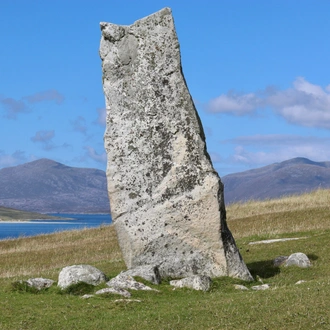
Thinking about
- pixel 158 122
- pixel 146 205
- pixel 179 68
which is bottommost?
pixel 146 205

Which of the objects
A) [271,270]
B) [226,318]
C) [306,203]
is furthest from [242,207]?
[226,318]

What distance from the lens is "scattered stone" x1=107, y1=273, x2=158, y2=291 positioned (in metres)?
18.0

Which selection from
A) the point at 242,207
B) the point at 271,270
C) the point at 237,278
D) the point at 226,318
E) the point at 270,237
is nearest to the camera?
the point at 226,318

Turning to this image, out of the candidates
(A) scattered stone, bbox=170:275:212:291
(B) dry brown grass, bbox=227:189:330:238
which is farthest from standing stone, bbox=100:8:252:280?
(B) dry brown grass, bbox=227:189:330:238

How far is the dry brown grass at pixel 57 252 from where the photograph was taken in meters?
30.0

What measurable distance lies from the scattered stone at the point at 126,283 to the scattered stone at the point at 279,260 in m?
6.51

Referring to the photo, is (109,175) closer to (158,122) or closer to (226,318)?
(158,122)

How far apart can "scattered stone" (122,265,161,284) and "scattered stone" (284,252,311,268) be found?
537 centimetres

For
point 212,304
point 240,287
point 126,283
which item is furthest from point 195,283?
point 212,304

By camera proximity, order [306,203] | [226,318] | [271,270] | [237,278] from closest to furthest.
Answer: [226,318]
[237,278]
[271,270]
[306,203]

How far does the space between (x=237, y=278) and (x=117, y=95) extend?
637cm

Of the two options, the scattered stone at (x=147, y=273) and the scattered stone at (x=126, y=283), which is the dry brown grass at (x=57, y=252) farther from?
the scattered stone at (x=126, y=283)

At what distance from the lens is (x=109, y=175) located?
68.3ft

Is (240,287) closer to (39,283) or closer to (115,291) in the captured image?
(115,291)
